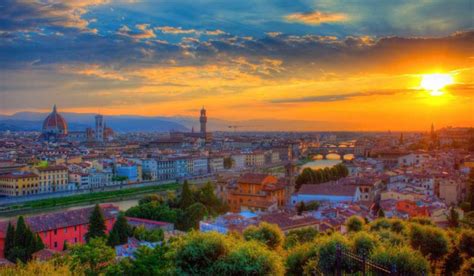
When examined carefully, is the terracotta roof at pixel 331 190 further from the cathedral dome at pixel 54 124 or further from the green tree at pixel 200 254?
the cathedral dome at pixel 54 124

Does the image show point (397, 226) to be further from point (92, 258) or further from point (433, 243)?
point (92, 258)

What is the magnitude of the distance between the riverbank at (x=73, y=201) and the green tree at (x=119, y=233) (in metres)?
7.71

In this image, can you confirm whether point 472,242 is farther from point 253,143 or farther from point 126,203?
point 253,143

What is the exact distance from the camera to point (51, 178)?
2045cm

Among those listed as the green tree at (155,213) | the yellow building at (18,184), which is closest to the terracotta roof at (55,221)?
the green tree at (155,213)

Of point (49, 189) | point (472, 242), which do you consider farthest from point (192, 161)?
point (472, 242)

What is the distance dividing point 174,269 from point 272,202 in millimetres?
8903

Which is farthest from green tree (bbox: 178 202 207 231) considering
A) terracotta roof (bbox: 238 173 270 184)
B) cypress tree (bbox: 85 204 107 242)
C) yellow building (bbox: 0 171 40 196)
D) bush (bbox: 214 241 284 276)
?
yellow building (bbox: 0 171 40 196)

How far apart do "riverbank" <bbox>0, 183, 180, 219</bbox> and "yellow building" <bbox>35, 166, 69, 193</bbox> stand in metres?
1.96

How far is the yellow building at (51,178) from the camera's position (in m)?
20.1

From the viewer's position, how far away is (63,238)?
33.4 ft

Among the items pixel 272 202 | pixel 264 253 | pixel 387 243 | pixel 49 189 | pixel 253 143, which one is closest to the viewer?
pixel 264 253

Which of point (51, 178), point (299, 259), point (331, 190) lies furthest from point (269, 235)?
point (51, 178)

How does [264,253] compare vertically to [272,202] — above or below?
above
